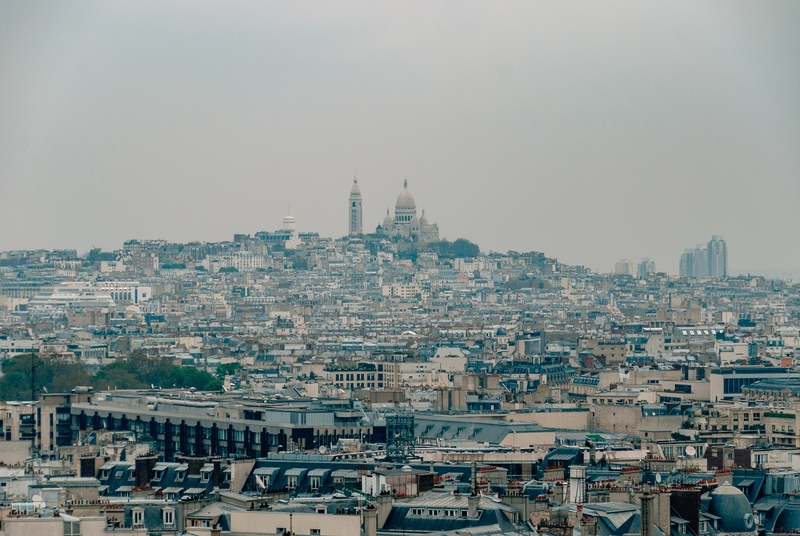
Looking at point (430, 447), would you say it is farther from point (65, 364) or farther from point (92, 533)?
point (65, 364)

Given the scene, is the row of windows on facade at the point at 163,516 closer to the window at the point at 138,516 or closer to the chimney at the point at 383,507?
the window at the point at 138,516

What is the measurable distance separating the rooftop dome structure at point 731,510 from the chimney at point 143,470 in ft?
27.2

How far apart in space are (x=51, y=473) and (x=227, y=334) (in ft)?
347

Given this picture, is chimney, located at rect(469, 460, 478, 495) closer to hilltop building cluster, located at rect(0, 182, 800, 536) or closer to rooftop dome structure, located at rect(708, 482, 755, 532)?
hilltop building cluster, located at rect(0, 182, 800, 536)

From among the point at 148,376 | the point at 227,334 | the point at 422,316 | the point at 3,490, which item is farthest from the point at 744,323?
the point at 3,490

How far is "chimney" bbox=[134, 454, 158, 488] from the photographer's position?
34594 mm

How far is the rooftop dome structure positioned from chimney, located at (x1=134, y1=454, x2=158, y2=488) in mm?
8298

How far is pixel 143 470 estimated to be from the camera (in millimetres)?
35031

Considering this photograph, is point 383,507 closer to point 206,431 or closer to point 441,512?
point 441,512

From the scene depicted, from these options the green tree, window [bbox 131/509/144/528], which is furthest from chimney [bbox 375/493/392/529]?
the green tree

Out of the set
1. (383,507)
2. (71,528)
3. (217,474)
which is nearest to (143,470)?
(217,474)

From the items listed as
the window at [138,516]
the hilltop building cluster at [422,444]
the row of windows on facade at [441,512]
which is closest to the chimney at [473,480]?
the hilltop building cluster at [422,444]

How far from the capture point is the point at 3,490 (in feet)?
99.6

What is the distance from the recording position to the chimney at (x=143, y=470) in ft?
113
